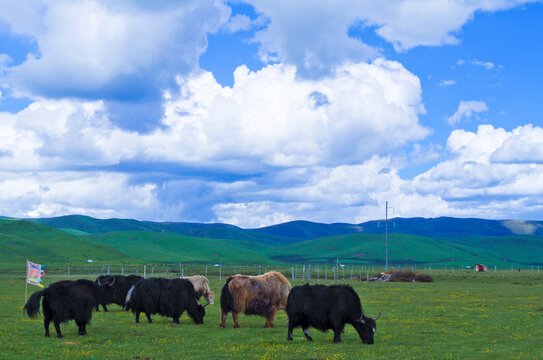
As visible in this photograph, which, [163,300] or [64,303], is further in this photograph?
[163,300]

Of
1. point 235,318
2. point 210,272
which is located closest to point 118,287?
point 235,318

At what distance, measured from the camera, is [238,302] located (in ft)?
79.7

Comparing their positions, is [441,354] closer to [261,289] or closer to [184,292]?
[261,289]

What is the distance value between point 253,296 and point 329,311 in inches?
195

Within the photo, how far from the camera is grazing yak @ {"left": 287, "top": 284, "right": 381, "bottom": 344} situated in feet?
66.6

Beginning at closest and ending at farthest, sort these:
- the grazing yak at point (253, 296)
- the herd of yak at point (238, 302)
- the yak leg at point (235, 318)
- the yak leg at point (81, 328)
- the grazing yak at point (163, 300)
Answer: the herd of yak at point (238, 302), the yak leg at point (81, 328), the grazing yak at point (253, 296), the yak leg at point (235, 318), the grazing yak at point (163, 300)

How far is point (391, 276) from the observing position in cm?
8369

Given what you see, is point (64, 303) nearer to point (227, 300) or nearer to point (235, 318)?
point (227, 300)

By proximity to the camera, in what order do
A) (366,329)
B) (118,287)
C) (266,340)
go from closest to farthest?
(366,329) → (266,340) → (118,287)

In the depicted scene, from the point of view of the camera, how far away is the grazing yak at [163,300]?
85.2 feet

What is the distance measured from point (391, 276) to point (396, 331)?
61.6 meters

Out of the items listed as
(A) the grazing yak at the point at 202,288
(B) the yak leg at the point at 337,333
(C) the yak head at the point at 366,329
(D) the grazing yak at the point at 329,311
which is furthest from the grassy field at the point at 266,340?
(A) the grazing yak at the point at 202,288

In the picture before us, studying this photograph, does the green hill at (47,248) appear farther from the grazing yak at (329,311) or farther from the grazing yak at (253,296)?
the grazing yak at (329,311)

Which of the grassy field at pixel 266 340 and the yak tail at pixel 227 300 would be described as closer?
the grassy field at pixel 266 340
